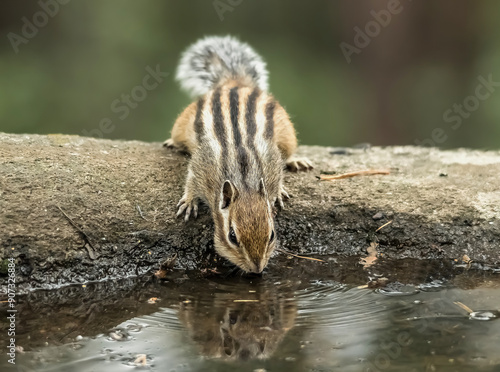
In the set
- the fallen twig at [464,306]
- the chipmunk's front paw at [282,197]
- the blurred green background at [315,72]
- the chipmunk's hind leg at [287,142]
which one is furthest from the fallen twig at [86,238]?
the blurred green background at [315,72]

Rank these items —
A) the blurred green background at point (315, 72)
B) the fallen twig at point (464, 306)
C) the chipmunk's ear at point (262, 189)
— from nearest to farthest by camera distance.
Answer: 1. the fallen twig at point (464, 306)
2. the chipmunk's ear at point (262, 189)
3. the blurred green background at point (315, 72)

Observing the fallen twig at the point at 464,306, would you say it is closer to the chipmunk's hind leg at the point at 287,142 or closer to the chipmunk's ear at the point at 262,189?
the chipmunk's ear at the point at 262,189

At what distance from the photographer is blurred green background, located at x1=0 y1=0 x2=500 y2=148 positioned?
1058cm

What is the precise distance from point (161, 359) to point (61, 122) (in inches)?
332

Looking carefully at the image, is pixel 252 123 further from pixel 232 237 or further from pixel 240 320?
pixel 240 320

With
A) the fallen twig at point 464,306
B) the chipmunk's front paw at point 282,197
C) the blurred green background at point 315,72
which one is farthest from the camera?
the blurred green background at point 315,72

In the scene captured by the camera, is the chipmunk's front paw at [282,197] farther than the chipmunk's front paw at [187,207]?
Yes

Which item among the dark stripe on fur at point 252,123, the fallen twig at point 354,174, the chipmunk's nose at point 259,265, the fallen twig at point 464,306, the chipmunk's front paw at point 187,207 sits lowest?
the fallen twig at point 464,306

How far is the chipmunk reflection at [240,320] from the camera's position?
2908mm

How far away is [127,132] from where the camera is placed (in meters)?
11.3

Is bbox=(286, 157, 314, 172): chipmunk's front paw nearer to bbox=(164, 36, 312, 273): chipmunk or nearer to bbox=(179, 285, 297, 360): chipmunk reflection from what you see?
bbox=(164, 36, 312, 273): chipmunk

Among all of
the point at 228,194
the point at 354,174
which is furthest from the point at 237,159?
the point at 354,174

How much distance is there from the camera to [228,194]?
3975 mm

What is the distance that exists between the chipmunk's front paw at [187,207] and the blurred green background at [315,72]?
21.3 feet
